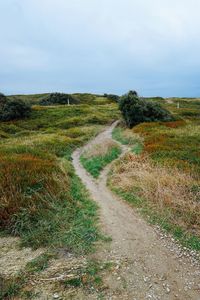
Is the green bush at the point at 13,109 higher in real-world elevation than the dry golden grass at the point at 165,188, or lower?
higher

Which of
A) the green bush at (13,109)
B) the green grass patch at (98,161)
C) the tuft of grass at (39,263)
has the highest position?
the green bush at (13,109)

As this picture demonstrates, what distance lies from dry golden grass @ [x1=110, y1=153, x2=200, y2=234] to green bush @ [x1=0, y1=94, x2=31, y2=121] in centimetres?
3234

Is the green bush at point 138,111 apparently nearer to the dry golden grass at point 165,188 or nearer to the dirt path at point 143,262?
the dry golden grass at point 165,188

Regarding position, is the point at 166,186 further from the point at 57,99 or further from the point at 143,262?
the point at 57,99

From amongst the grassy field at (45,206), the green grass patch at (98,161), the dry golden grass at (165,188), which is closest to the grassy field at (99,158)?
the green grass patch at (98,161)

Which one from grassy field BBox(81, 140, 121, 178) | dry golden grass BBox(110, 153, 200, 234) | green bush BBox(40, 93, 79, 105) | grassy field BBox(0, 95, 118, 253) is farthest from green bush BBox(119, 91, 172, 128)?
green bush BBox(40, 93, 79, 105)

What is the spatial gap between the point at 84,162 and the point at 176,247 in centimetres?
1218

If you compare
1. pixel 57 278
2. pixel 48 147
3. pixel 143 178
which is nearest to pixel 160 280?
pixel 57 278

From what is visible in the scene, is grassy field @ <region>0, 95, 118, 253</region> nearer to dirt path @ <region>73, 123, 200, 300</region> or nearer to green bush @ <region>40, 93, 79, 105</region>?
dirt path @ <region>73, 123, 200, 300</region>

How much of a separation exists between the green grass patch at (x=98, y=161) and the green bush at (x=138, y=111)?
1697 cm

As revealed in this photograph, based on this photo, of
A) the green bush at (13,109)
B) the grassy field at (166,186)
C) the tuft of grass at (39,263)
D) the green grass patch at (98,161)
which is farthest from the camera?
the green bush at (13,109)

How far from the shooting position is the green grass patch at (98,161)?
1819cm

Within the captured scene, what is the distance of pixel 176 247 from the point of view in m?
9.32

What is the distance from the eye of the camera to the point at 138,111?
39656mm
